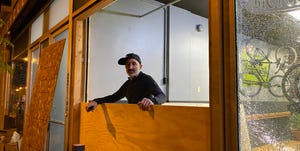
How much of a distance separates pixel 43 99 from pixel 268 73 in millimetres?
2618

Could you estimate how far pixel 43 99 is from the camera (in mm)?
3045

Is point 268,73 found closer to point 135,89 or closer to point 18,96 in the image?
point 135,89

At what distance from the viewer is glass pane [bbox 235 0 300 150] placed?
3.33 feet

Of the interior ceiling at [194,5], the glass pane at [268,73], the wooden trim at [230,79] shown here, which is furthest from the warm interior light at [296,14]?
the interior ceiling at [194,5]

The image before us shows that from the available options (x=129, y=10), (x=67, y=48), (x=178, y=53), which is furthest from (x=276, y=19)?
(x=178, y=53)

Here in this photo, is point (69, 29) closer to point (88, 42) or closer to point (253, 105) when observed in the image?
point (88, 42)

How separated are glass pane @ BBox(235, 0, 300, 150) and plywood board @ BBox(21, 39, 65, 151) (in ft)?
6.95

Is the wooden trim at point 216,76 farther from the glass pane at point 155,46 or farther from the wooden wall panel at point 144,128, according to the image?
the glass pane at point 155,46

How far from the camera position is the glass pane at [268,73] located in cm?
101

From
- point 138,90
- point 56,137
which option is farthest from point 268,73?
point 56,137

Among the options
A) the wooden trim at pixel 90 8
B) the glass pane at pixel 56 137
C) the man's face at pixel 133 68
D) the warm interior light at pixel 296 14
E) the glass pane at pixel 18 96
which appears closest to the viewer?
the warm interior light at pixel 296 14

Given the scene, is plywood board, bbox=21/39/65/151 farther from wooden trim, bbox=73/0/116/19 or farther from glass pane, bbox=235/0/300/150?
glass pane, bbox=235/0/300/150

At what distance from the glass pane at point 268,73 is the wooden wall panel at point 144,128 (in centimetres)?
21

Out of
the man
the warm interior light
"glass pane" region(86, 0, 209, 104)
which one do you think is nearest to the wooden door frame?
the warm interior light
